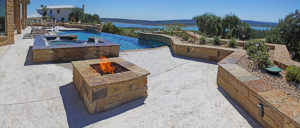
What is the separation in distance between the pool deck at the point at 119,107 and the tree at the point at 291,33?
49.9ft

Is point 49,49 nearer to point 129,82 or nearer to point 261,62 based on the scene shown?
point 129,82

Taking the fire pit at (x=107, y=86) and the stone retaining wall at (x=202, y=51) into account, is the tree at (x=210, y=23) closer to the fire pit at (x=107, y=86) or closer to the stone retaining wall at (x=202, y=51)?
the stone retaining wall at (x=202, y=51)

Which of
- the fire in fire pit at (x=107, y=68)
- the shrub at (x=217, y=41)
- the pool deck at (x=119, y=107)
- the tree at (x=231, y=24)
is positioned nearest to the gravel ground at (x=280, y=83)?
the pool deck at (x=119, y=107)

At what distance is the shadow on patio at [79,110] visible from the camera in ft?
10.1

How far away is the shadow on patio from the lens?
3.08 m

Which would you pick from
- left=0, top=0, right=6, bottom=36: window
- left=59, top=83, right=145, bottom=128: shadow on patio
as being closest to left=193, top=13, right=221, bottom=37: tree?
left=0, top=0, right=6, bottom=36: window

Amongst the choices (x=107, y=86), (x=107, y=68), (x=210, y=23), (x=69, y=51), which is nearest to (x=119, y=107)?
(x=107, y=86)

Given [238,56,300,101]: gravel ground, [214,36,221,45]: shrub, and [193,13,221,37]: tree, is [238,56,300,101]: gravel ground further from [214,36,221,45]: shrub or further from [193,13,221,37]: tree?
[193,13,221,37]: tree

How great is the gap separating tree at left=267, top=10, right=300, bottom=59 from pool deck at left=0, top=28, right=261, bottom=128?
49.9 feet

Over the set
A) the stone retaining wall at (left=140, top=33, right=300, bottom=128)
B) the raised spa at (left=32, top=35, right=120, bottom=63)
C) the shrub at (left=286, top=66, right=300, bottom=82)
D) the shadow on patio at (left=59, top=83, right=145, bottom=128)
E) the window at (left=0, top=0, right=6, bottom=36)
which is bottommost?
the shadow on patio at (left=59, top=83, right=145, bottom=128)

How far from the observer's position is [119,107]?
11.7 feet

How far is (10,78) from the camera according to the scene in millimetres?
4543

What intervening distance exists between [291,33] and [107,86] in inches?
729

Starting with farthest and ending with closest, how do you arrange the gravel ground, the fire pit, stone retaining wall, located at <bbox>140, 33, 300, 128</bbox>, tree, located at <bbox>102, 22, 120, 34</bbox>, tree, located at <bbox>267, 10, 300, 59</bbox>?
tree, located at <bbox>102, 22, 120, 34</bbox> → tree, located at <bbox>267, 10, 300, 59</bbox> → the gravel ground → the fire pit → stone retaining wall, located at <bbox>140, 33, 300, 128</bbox>
